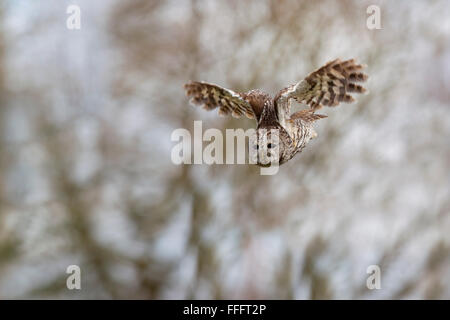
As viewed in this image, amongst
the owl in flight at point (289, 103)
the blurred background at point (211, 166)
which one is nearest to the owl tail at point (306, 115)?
the owl in flight at point (289, 103)

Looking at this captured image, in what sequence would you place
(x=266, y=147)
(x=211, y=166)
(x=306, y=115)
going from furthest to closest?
1. (x=211, y=166)
2. (x=306, y=115)
3. (x=266, y=147)

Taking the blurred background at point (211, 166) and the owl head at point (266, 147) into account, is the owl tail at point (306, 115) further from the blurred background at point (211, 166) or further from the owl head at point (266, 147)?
the blurred background at point (211, 166)

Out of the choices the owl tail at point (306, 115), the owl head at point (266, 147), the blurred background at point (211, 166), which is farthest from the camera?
the blurred background at point (211, 166)

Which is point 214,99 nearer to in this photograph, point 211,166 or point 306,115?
point 306,115

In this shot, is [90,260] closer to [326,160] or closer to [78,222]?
[78,222]

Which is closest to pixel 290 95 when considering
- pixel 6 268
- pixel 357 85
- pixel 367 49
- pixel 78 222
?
pixel 357 85

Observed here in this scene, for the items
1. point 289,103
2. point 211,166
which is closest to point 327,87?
point 289,103
